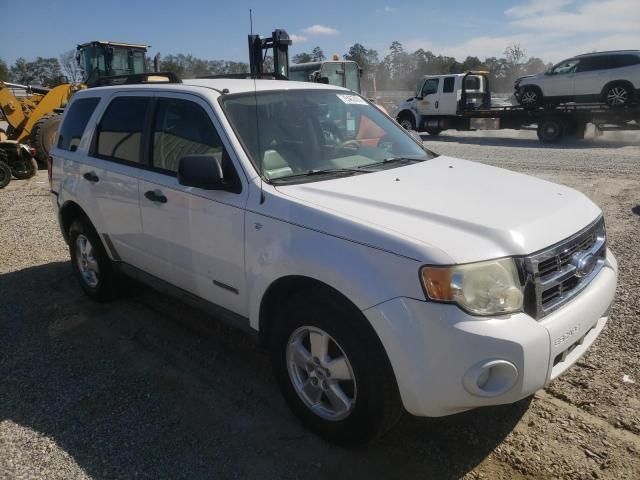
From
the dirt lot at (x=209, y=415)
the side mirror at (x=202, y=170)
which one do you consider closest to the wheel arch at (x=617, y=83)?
the dirt lot at (x=209, y=415)

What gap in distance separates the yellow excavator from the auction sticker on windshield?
28.1 ft

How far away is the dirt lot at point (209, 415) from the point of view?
2680 millimetres

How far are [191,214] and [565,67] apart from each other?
1856 cm

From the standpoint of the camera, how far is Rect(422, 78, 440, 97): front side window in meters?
21.5

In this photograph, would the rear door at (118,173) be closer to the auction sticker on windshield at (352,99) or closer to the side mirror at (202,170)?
the side mirror at (202,170)

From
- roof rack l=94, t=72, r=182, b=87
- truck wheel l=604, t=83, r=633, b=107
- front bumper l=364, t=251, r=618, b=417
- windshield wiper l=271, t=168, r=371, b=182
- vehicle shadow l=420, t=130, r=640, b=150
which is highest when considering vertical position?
truck wheel l=604, t=83, r=633, b=107

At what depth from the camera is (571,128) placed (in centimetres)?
1816

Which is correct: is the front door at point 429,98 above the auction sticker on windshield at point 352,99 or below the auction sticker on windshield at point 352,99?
above

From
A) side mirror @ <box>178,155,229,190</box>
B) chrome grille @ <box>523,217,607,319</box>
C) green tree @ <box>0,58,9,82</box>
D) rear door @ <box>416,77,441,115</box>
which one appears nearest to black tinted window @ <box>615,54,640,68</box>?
rear door @ <box>416,77,441,115</box>

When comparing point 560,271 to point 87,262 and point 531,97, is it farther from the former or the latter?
point 531,97

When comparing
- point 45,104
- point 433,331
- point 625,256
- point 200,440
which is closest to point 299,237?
point 433,331

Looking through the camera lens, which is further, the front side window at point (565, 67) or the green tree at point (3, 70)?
the green tree at point (3, 70)

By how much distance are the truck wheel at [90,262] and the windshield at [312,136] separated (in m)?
2.00

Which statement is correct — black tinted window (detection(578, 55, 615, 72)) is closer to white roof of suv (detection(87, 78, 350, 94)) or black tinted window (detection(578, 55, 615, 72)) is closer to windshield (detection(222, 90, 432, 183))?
windshield (detection(222, 90, 432, 183))
